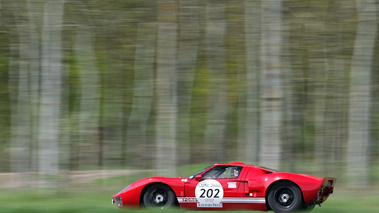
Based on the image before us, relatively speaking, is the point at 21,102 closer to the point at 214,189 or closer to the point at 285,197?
the point at 214,189

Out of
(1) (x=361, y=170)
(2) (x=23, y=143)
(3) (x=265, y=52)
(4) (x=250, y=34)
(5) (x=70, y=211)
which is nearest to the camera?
(5) (x=70, y=211)

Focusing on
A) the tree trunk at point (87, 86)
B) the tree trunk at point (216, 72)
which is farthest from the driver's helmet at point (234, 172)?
the tree trunk at point (87, 86)

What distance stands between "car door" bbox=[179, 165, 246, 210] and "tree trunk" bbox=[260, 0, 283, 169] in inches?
114

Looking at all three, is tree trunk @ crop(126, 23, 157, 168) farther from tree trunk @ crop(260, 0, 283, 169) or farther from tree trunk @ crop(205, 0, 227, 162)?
tree trunk @ crop(260, 0, 283, 169)

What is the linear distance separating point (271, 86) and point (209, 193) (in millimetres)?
3962

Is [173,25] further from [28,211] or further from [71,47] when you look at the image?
[71,47]

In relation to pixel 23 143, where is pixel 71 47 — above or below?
above

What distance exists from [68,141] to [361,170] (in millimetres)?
12850

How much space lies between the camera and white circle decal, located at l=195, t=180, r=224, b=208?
27.2ft

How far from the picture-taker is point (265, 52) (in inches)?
461

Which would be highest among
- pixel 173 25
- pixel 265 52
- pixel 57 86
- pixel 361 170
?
pixel 173 25

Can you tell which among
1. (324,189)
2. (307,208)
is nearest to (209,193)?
(307,208)

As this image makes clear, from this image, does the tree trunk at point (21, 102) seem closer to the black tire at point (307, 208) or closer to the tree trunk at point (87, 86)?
the tree trunk at point (87, 86)

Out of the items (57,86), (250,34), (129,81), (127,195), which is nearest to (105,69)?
(129,81)
